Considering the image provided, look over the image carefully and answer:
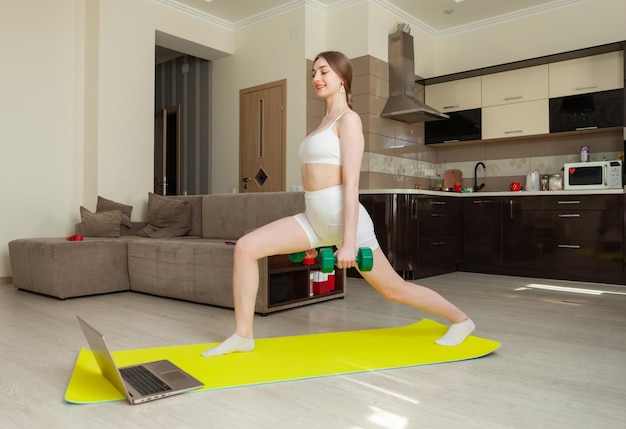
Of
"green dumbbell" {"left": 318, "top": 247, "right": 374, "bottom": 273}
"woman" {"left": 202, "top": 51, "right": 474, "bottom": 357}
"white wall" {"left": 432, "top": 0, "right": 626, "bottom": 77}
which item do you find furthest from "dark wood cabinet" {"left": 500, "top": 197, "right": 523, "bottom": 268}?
"green dumbbell" {"left": 318, "top": 247, "right": 374, "bottom": 273}

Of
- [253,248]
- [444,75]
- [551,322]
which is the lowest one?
[551,322]

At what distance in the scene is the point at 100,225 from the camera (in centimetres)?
448

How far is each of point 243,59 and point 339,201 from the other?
16.2ft

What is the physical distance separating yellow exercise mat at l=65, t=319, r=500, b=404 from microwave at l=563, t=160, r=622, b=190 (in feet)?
10.5

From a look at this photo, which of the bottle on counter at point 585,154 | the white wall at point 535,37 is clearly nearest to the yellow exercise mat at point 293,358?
the bottle on counter at point 585,154

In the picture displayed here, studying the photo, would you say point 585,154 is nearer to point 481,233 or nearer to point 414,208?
point 481,233

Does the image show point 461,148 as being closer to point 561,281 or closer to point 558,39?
point 558,39

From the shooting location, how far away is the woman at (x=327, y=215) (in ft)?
7.02

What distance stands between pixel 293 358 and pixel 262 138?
4.43 meters

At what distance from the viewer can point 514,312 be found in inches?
134

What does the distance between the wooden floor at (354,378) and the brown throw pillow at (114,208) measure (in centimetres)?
135

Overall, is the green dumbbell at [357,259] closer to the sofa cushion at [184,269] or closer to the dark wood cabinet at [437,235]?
the sofa cushion at [184,269]

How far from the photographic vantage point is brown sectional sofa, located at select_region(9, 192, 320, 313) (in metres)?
3.56

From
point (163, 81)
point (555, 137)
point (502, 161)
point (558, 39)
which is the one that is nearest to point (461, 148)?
point (502, 161)
